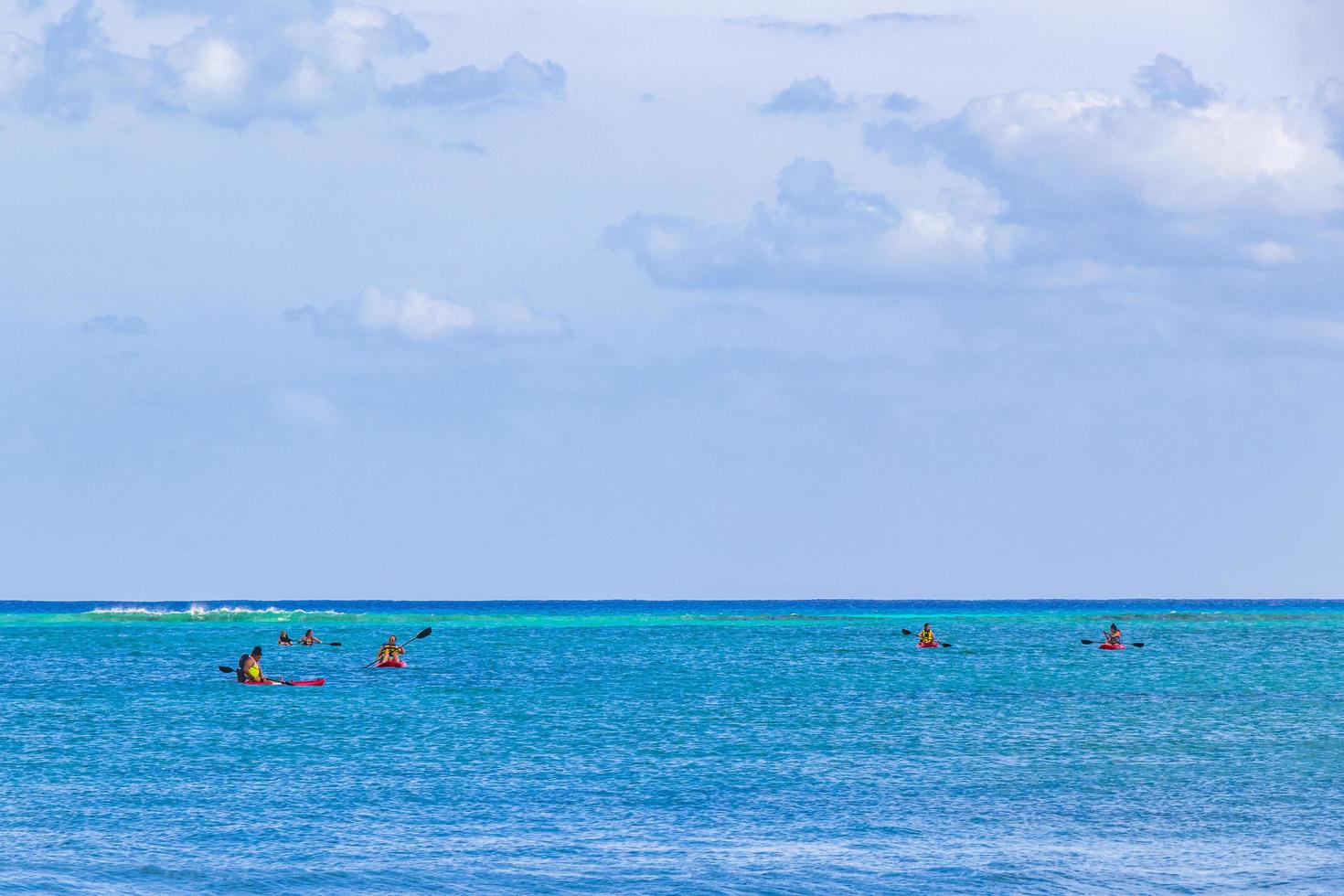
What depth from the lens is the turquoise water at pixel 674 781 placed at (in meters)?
28.8

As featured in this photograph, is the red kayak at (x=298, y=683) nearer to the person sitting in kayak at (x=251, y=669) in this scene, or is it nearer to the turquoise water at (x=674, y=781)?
the person sitting in kayak at (x=251, y=669)

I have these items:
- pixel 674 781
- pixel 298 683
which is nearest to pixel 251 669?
pixel 298 683

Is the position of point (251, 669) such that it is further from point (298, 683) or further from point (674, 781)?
point (674, 781)

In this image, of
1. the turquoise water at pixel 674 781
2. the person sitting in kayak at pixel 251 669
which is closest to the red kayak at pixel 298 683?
the person sitting in kayak at pixel 251 669

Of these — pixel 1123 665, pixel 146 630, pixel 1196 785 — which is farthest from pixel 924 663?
pixel 146 630

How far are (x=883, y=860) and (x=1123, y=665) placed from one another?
57.5 metres

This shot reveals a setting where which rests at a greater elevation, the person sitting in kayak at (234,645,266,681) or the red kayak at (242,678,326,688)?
the person sitting in kayak at (234,645,266,681)

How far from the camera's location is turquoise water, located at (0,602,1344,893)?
94.5 ft

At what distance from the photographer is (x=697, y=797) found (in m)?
36.2

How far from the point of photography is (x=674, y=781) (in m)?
38.5

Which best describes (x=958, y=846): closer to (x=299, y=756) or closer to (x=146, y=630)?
(x=299, y=756)

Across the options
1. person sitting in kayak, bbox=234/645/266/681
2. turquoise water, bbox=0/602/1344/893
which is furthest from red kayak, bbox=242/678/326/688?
turquoise water, bbox=0/602/1344/893

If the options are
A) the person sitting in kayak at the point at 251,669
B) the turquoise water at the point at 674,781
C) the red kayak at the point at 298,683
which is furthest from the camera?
the person sitting in kayak at the point at 251,669

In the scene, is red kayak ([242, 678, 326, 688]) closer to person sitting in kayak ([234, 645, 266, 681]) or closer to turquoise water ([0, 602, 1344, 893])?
person sitting in kayak ([234, 645, 266, 681])
